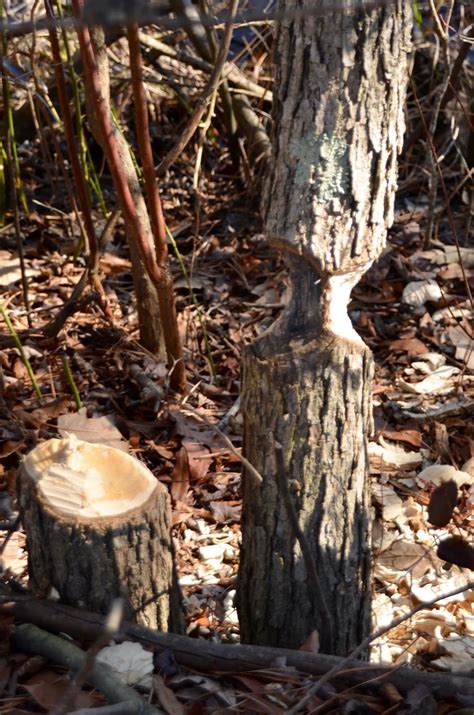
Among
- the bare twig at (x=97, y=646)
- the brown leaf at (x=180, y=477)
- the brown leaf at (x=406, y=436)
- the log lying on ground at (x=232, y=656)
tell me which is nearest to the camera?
the bare twig at (x=97, y=646)

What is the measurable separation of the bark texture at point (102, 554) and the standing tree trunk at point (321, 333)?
258 millimetres

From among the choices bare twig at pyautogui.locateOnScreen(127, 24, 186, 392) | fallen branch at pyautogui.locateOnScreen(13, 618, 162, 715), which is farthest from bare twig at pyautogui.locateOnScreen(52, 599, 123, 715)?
bare twig at pyautogui.locateOnScreen(127, 24, 186, 392)

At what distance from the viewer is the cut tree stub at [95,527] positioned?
189cm

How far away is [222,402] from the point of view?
3.46 meters

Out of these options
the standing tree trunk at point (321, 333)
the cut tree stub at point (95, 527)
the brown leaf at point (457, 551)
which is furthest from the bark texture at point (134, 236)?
the brown leaf at point (457, 551)

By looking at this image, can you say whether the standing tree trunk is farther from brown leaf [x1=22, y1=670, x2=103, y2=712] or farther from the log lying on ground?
brown leaf [x1=22, y1=670, x2=103, y2=712]

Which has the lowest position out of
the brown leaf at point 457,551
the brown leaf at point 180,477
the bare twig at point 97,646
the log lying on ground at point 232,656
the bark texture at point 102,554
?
the brown leaf at point 180,477

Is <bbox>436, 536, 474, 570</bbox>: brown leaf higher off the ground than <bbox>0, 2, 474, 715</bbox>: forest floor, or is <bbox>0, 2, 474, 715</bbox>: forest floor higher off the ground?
<bbox>436, 536, 474, 570</bbox>: brown leaf

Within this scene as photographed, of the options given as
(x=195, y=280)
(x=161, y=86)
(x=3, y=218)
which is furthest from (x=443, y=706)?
(x=161, y=86)

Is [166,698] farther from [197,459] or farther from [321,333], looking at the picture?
[197,459]

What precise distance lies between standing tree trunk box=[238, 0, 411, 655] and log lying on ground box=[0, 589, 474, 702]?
162 mm

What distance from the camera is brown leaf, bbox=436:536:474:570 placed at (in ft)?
5.46

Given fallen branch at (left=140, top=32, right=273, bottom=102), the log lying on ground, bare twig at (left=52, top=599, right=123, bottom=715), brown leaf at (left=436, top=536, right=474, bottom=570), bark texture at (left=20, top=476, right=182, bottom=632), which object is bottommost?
the log lying on ground

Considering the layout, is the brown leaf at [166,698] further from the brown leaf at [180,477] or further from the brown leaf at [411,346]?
the brown leaf at [411,346]
